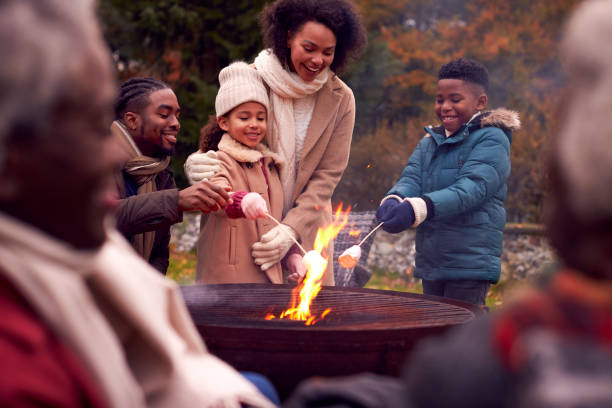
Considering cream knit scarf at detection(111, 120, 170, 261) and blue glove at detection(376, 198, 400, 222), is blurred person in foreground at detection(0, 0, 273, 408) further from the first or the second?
blue glove at detection(376, 198, 400, 222)

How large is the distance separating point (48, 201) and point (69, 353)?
0.25m

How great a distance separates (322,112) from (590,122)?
309 centimetres

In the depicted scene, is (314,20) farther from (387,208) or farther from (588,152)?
(588,152)

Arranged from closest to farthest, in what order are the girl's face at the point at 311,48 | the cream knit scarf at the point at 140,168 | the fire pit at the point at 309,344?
the fire pit at the point at 309,344, the cream knit scarf at the point at 140,168, the girl's face at the point at 311,48

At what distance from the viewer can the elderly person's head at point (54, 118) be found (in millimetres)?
1037

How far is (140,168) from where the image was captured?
3.57 meters

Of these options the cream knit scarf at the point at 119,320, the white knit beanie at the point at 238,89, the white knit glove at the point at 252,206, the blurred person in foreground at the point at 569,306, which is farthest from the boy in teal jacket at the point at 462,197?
the blurred person in foreground at the point at 569,306

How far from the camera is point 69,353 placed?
1115 millimetres

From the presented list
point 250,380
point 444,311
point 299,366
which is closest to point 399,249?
point 444,311

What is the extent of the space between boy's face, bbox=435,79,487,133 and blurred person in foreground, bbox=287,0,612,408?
125 inches

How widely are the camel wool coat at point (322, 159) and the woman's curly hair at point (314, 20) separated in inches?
9.4

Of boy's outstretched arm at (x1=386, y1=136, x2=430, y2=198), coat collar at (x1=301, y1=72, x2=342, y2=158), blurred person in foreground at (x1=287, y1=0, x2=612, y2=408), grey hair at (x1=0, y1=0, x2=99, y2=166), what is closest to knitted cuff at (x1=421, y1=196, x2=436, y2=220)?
boy's outstretched arm at (x1=386, y1=136, x2=430, y2=198)

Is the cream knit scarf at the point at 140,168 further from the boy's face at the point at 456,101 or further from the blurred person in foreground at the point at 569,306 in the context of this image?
the blurred person in foreground at the point at 569,306

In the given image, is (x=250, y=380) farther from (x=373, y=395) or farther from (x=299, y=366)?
(x=299, y=366)
